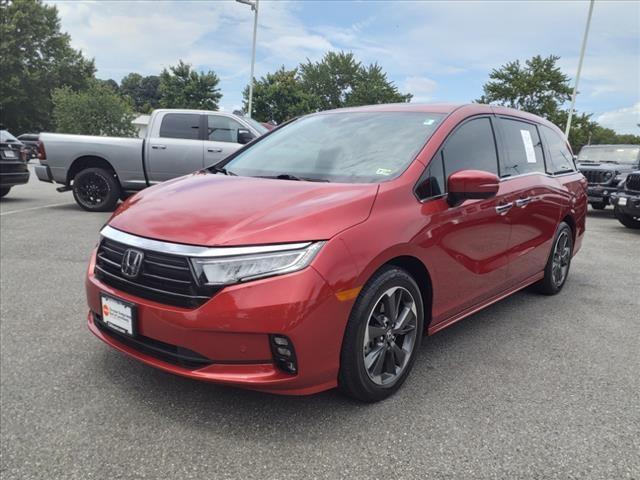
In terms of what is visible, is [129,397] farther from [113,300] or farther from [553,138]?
[553,138]

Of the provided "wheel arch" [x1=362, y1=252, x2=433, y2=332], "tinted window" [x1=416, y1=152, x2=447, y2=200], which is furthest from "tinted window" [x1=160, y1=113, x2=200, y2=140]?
"wheel arch" [x1=362, y1=252, x2=433, y2=332]

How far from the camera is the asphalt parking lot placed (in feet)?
7.02

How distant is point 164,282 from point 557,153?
401 cm

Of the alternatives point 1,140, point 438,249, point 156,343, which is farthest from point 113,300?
point 1,140

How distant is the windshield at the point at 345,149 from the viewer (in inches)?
117

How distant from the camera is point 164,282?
2.29 m

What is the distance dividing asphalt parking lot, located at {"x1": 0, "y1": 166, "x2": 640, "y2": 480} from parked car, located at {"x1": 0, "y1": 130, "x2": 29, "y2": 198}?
714 centimetres

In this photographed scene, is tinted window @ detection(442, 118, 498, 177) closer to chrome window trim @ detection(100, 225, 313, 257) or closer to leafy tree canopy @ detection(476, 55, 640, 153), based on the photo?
chrome window trim @ detection(100, 225, 313, 257)

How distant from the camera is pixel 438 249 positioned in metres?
2.87

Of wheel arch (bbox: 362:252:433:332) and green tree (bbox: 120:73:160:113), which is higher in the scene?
green tree (bbox: 120:73:160:113)

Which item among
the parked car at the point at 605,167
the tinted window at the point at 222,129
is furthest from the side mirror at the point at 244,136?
the parked car at the point at 605,167

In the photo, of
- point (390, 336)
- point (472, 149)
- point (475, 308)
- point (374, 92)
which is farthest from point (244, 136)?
point (374, 92)

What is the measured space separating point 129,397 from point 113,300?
1.78ft

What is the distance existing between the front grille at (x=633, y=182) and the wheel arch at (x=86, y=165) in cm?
971
